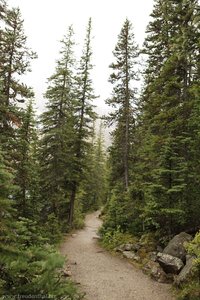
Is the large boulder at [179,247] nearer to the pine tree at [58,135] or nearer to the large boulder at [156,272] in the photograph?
the large boulder at [156,272]

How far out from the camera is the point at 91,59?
28422mm

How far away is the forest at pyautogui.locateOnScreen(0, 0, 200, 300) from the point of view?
248 inches

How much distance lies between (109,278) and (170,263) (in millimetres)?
2780

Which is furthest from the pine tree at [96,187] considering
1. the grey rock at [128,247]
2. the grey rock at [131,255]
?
the grey rock at [131,255]

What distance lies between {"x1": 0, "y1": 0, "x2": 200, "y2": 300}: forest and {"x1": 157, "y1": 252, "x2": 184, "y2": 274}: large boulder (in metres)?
1.14

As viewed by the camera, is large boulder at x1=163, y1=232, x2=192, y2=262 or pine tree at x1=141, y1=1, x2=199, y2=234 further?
pine tree at x1=141, y1=1, x2=199, y2=234

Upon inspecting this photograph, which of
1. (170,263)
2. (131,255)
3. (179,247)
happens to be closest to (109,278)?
(170,263)

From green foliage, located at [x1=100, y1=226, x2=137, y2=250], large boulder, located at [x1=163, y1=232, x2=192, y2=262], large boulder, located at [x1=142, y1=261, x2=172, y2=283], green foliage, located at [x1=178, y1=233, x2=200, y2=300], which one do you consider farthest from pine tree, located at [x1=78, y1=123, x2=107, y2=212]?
green foliage, located at [x1=178, y1=233, x2=200, y2=300]

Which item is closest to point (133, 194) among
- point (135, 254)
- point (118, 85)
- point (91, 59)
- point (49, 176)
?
point (135, 254)

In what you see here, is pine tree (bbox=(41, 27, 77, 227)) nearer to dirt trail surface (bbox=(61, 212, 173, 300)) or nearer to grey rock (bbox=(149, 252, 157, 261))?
dirt trail surface (bbox=(61, 212, 173, 300))

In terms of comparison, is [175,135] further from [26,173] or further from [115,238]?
[26,173]

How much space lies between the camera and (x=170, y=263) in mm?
12172

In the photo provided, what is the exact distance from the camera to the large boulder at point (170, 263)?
39.5 ft

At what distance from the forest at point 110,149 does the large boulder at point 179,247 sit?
2.56ft
